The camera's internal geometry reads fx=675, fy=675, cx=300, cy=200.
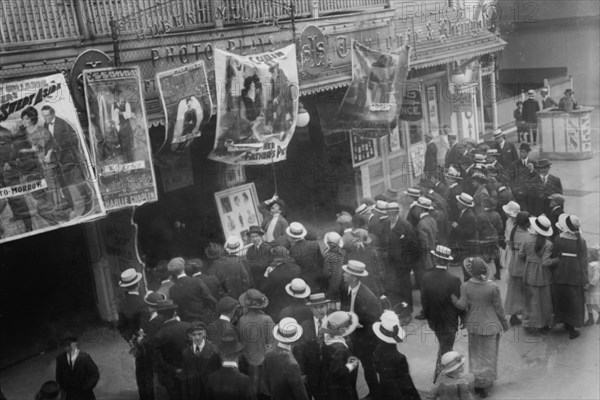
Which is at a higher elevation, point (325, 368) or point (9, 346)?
point (325, 368)

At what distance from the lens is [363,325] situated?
7043 mm

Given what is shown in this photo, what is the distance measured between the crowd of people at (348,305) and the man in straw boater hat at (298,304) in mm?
14

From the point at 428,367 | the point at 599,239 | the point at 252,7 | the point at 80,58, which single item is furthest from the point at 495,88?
the point at 80,58

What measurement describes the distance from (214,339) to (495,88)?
51.7 ft

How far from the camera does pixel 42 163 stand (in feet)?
23.4

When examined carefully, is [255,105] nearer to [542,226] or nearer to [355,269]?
[355,269]

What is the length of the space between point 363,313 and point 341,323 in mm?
759

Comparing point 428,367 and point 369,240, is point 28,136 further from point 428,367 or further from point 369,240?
point 428,367

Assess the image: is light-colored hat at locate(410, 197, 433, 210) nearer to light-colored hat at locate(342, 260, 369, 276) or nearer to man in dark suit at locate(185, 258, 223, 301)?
light-colored hat at locate(342, 260, 369, 276)

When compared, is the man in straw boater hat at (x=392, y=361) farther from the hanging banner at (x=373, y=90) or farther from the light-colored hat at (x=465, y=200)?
the hanging banner at (x=373, y=90)

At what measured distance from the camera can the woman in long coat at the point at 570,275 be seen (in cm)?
811

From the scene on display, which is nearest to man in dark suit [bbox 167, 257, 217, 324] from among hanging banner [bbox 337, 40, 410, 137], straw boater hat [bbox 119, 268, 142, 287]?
straw boater hat [bbox 119, 268, 142, 287]

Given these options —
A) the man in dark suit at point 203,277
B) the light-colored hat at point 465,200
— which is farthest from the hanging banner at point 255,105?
the light-colored hat at point 465,200

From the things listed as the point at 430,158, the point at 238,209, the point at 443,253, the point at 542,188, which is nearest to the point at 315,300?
the point at 443,253
